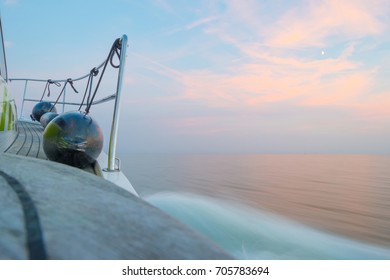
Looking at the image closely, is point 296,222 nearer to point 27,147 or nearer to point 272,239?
point 272,239

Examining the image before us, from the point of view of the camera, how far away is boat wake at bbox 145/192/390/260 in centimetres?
780

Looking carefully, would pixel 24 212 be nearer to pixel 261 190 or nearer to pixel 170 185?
pixel 261 190

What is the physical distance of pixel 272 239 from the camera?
936 centimetres

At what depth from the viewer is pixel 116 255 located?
92 centimetres

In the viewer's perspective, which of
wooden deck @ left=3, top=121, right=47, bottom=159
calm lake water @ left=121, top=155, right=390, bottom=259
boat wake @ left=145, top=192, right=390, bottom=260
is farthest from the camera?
calm lake water @ left=121, top=155, right=390, bottom=259

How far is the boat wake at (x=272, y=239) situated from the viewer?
25.6ft

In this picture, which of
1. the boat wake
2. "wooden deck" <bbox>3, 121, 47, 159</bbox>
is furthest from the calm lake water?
"wooden deck" <bbox>3, 121, 47, 159</bbox>

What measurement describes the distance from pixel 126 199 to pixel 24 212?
51 cm

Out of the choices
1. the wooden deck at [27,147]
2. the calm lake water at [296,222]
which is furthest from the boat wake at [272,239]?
the wooden deck at [27,147]

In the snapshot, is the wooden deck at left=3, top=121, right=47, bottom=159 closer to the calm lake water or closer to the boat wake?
the boat wake

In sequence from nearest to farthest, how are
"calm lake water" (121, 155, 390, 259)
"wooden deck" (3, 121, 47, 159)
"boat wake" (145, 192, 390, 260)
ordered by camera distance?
1. "wooden deck" (3, 121, 47, 159)
2. "boat wake" (145, 192, 390, 260)
3. "calm lake water" (121, 155, 390, 259)
